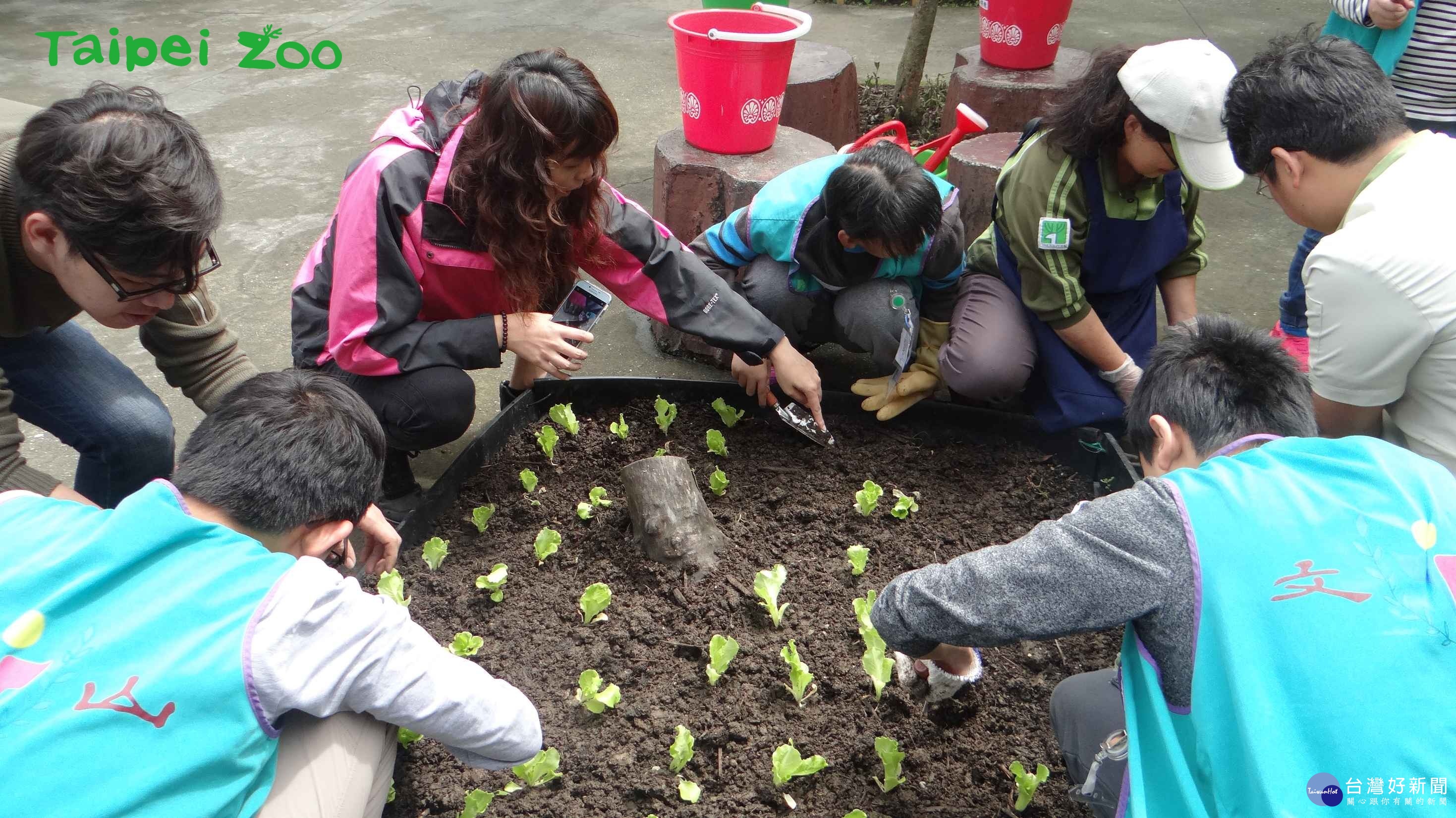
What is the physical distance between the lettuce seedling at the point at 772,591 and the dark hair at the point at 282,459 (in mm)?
824

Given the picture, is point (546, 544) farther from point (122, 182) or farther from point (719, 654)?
point (122, 182)

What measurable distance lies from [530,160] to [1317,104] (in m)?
1.44

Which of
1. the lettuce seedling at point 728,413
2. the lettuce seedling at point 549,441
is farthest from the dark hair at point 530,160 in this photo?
the lettuce seedling at point 728,413

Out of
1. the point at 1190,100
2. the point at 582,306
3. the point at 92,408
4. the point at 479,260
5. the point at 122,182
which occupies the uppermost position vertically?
the point at 1190,100

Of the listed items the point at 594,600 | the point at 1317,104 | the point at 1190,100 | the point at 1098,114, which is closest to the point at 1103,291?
the point at 1098,114

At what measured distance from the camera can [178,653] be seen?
1.08 meters

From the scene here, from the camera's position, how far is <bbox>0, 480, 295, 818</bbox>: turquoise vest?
1.05m

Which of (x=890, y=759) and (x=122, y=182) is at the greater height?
(x=122, y=182)

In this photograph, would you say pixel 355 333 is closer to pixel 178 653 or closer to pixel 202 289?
pixel 202 289

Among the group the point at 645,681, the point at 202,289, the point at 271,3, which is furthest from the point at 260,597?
the point at 271,3

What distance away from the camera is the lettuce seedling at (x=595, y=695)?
1.76 metres

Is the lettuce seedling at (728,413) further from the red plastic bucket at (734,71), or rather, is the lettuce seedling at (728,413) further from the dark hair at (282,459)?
the dark hair at (282,459)

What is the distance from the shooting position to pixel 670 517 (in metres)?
2.08

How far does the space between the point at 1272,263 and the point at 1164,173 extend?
176 cm
